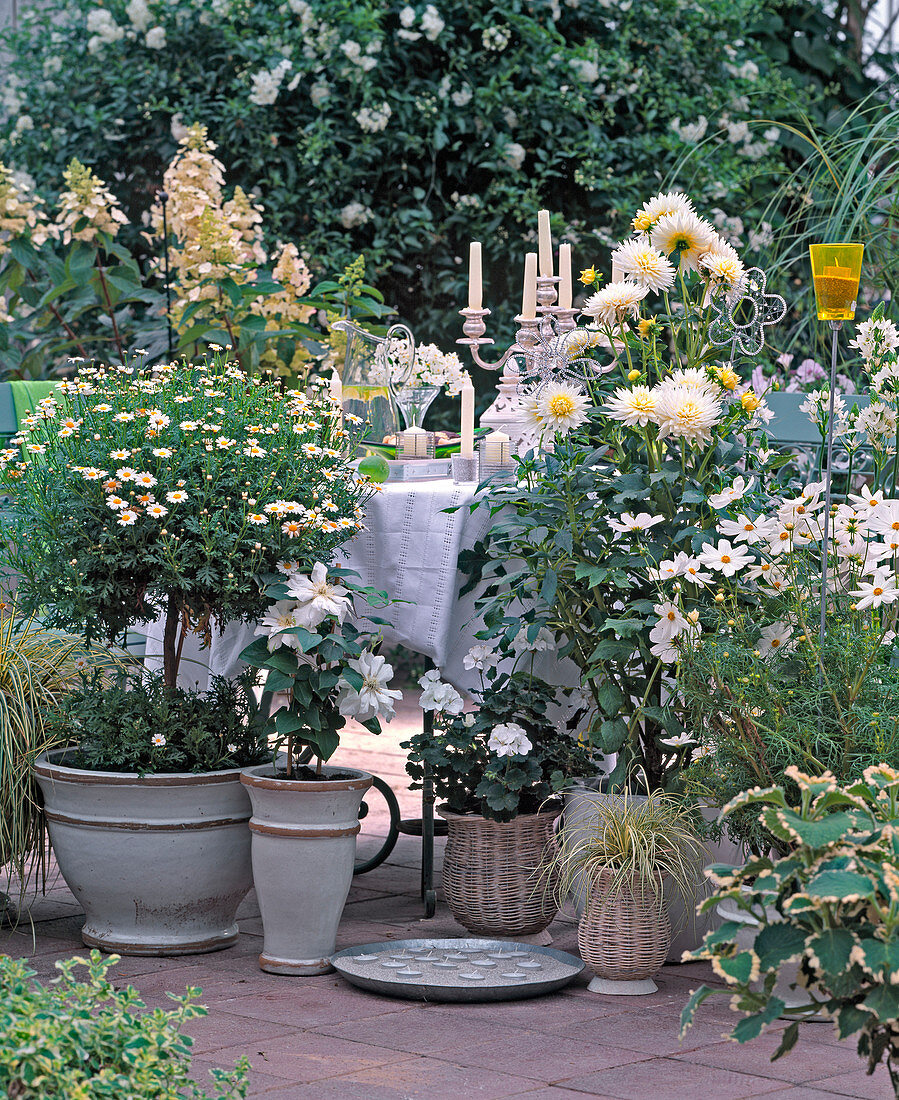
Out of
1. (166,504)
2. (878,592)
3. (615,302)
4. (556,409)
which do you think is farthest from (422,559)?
(878,592)

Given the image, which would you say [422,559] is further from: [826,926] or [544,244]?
[826,926]

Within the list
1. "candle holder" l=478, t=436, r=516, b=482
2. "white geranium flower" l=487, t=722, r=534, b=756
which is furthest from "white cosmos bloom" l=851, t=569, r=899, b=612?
"candle holder" l=478, t=436, r=516, b=482

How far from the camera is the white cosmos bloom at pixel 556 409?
289 centimetres

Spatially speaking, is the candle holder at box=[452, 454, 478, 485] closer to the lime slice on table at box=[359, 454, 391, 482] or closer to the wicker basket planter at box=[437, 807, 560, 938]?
the lime slice on table at box=[359, 454, 391, 482]

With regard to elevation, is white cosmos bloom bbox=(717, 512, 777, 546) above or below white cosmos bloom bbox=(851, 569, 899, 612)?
above

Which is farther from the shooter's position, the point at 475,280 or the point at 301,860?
the point at 475,280

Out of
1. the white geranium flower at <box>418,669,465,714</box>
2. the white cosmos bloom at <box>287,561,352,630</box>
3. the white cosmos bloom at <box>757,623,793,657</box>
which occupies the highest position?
the white cosmos bloom at <box>287,561,352,630</box>

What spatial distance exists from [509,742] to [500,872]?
28 centimetres

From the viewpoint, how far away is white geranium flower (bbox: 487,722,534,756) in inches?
119

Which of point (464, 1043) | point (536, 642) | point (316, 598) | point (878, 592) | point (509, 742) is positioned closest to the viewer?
point (464, 1043)

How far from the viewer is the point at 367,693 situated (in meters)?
2.93

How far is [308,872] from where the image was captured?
113 inches

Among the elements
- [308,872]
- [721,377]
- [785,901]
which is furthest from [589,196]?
[785,901]

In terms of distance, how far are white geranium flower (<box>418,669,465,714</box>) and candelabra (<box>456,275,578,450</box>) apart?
583 millimetres
